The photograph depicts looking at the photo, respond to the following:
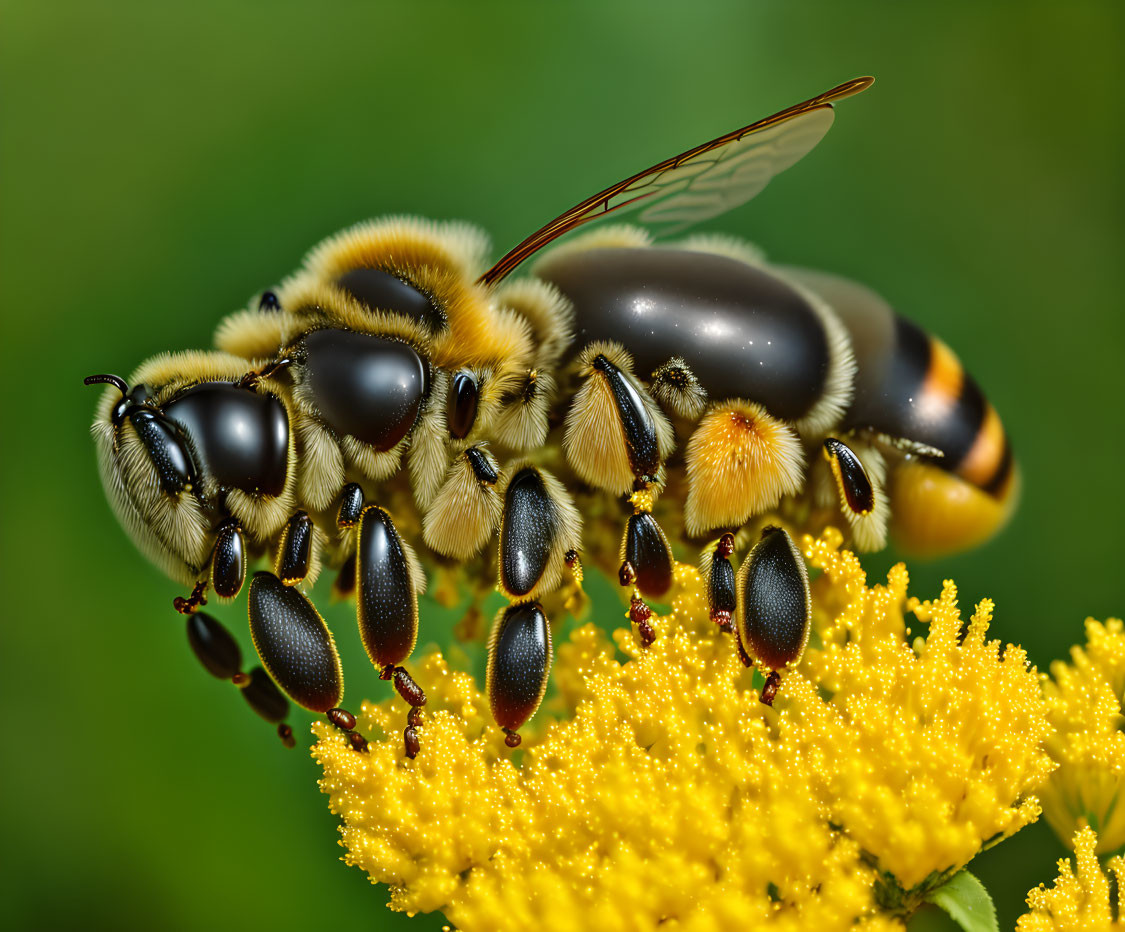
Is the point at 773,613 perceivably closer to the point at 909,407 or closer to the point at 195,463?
the point at 909,407

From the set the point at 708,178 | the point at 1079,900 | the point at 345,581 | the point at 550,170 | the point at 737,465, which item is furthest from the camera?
the point at 550,170

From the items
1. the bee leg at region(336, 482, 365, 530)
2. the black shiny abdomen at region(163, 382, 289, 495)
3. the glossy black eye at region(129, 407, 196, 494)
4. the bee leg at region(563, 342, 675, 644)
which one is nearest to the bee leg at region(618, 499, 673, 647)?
the bee leg at region(563, 342, 675, 644)

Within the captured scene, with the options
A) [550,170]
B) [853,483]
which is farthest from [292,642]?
[550,170]

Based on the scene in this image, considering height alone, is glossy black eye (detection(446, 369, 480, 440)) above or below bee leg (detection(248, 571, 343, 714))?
above

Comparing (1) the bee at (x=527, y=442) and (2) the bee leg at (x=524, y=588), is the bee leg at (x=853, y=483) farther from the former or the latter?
(2) the bee leg at (x=524, y=588)

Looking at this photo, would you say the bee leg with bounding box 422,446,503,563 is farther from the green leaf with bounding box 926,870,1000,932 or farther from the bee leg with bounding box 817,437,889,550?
the green leaf with bounding box 926,870,1000,932

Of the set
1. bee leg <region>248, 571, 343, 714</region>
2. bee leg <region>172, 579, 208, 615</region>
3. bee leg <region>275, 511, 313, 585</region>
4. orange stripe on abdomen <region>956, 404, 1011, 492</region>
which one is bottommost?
orange stripe on abdomen <region>956, 404, 1011, 492</region>
